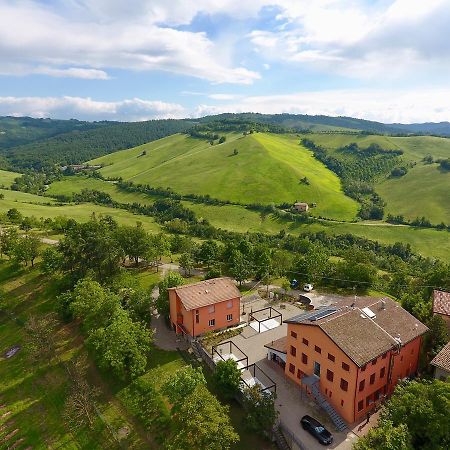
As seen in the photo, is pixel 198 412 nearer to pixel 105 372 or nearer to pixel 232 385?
pixel 232 385

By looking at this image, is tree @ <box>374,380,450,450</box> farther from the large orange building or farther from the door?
the door

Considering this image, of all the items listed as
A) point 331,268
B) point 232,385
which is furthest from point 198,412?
point 331,268

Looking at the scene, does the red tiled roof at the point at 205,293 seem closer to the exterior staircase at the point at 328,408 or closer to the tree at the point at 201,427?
the tree at the point at 201,427

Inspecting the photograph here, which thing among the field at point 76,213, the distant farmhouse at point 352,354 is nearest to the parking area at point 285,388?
the distant farmhouse at point 352,354

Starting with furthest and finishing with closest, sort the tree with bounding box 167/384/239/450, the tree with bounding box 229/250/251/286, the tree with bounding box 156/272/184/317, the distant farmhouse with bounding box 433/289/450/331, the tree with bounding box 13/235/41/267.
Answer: the tree with bounding box 13/235/41/267
the tree with bounding box 229/250/251/286
the tree with bounding box 156/272/184/317
the distant farmhouse with bounding box 433/289/450/331
the tree with bounding box 167/384/239/450

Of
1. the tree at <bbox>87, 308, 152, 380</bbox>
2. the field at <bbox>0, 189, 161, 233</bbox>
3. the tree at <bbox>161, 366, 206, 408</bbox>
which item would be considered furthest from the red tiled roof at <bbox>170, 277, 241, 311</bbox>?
the field at <bbox>0, 189, 161, 233</bbox>

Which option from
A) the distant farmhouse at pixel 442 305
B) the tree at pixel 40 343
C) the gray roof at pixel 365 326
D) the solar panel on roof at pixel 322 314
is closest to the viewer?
the gray roof at pixel 365 326
